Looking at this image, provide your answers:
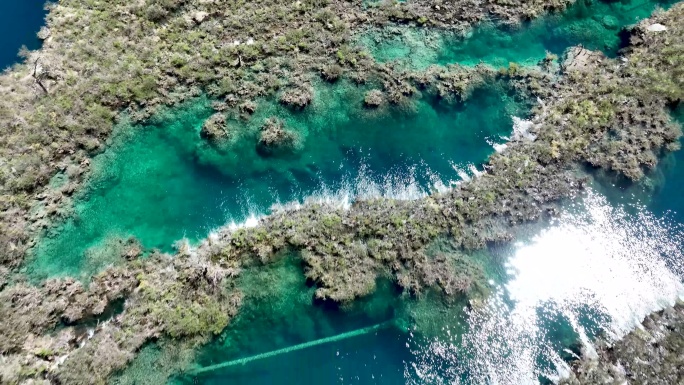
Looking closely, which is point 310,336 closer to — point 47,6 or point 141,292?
point 141,292

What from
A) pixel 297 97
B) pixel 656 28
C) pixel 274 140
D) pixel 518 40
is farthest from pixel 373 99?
pixel 656 28

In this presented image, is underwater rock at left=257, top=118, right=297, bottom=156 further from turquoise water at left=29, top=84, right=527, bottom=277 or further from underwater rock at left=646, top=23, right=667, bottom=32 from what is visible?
underwater rock at left=646, top=23, right=667, bottom=32

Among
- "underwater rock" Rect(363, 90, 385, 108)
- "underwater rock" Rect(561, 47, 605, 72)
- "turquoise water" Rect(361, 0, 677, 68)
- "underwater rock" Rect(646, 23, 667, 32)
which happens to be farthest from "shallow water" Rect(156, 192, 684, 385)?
"underwater rock" Rect(646, 23, 667, 32)

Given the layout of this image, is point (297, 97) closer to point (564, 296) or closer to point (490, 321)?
point (490, 321)

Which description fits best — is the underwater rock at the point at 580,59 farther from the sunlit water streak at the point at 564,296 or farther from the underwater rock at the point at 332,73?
the underwater rock at the point at 332,73

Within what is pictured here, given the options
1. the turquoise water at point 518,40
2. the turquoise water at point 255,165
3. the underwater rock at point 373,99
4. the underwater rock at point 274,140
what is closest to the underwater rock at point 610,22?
the turquoise water at point 518,40

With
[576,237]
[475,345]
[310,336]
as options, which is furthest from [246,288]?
[576,237]
